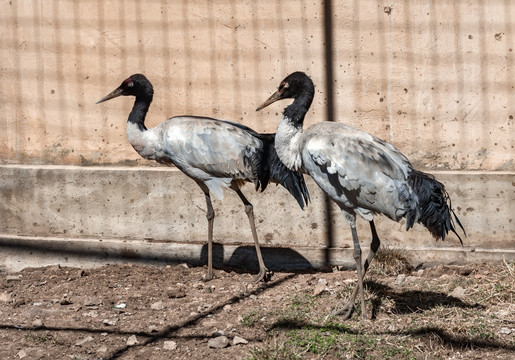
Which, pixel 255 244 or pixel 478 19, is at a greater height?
pixel 478 19

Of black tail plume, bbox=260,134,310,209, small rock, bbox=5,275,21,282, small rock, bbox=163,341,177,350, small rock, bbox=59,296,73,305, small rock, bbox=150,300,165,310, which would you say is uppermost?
black tail plume, bbox=260,134,310,209

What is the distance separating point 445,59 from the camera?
21.0ft

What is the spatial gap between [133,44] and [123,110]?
58cm

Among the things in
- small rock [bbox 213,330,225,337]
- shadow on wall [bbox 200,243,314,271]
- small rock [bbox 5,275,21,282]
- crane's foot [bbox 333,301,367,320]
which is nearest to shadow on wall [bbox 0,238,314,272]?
shadow on wall [bbox 200,243,314,271]

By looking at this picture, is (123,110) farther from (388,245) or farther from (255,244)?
(388,245)

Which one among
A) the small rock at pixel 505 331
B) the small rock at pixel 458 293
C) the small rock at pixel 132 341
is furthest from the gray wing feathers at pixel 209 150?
the small rock at pixel 505 331

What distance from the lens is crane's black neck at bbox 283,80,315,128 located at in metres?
5.57

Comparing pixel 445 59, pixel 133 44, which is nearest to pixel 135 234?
pixel 133 44

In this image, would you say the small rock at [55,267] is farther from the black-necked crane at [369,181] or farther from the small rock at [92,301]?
the black-necked crane at [369,181]

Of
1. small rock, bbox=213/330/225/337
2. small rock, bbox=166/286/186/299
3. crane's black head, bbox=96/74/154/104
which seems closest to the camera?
small rock, bbox=213/330/225/337

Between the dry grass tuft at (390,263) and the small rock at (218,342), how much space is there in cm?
169

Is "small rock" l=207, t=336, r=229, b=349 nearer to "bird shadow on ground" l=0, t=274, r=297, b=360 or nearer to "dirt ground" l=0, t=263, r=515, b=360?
"dirt ground" l=0, t=263, r=515, b=360

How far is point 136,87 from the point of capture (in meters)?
6.50

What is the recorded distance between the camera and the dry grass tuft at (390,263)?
6195 mm
